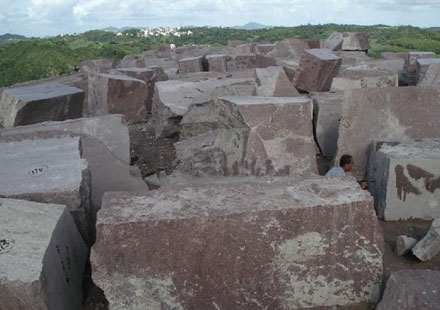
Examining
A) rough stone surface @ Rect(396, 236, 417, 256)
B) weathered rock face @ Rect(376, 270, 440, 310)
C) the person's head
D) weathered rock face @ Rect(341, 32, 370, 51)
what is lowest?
rough stone surface @ Rect(396, 236, 417, 256)

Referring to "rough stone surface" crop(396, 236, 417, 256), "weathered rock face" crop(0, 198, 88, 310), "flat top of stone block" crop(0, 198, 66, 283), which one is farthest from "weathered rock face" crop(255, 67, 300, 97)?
"flat top of stone block" crop(0, 198, 66, 283)

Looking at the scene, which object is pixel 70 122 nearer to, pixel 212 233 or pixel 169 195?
pixel 169 195

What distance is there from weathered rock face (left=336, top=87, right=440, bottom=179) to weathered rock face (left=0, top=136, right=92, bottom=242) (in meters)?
2.45

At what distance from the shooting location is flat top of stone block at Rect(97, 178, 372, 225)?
2.43m

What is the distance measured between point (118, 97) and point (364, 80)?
3814 mm

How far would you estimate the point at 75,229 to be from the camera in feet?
9.75

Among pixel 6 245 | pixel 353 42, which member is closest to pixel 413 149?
pixel 6 245

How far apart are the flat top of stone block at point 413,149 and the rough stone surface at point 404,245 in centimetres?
75

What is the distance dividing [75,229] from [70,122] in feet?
7.45

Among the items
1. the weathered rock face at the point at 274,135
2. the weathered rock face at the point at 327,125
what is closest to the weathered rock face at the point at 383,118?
the weathered rock face at the point at 274,135

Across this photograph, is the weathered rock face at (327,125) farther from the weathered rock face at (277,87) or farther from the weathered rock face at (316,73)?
the weathered rock face at (316,73)

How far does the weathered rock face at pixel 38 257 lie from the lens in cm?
212

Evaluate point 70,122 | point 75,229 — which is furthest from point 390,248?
point 70,122

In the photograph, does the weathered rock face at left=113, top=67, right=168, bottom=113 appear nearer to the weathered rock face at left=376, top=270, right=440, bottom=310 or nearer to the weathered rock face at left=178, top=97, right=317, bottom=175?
the weathered rock face at left=178, top=97, right=317, bottom=175
